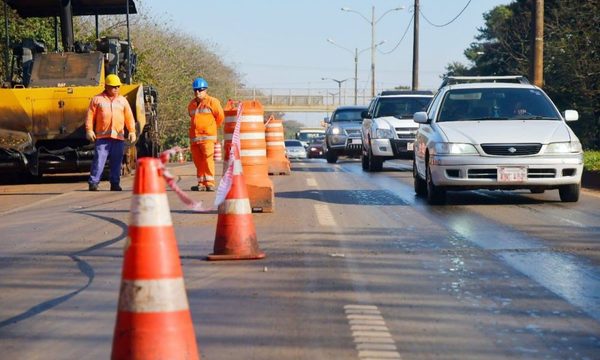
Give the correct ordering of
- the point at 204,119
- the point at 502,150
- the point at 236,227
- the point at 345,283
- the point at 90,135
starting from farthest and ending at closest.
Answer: the point at 90,135 < the point at 204,119 < the point at 502,150 < the point at 236,227 < the point at 345,283

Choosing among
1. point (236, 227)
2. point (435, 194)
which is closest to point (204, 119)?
point (435, 194)

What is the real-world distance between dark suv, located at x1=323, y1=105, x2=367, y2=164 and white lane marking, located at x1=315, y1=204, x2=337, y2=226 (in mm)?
19043

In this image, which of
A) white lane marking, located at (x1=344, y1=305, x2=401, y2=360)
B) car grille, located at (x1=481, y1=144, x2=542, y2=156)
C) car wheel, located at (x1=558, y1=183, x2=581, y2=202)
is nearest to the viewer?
white lane marking, located at (x1=344, y1=305, x2=401, y2=360)

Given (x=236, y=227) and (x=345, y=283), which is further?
(x=236, y=227)

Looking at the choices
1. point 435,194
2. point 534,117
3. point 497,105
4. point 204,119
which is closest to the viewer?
point 435,194

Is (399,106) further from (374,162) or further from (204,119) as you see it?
(204,119)

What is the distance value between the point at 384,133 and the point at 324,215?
1221 cm

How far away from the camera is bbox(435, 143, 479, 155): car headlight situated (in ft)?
45.1

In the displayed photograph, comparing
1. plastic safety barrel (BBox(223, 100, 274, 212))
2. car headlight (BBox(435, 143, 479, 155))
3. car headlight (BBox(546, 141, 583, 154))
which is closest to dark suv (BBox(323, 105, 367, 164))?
car headlight (BBox(435, 143, 479, 155))

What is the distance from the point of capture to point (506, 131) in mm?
13891

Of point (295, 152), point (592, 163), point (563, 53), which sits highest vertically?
point (563, 53)

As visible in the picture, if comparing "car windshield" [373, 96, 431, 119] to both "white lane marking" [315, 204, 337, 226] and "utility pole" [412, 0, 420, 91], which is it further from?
"utility pole" [412, 0, 420, 91]

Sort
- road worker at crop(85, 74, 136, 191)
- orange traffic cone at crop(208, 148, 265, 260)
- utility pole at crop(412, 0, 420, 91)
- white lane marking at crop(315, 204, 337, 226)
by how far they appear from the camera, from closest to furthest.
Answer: orange traffic cone at crop(208, 148, 265, 260) → white lane marking at crop(315, 204, 337, 226) → road worker at crop(85, 74, 136, 191) → utility pole at crop(412, 0, 420, 91)

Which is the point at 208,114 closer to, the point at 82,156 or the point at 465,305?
the point at 82,156
